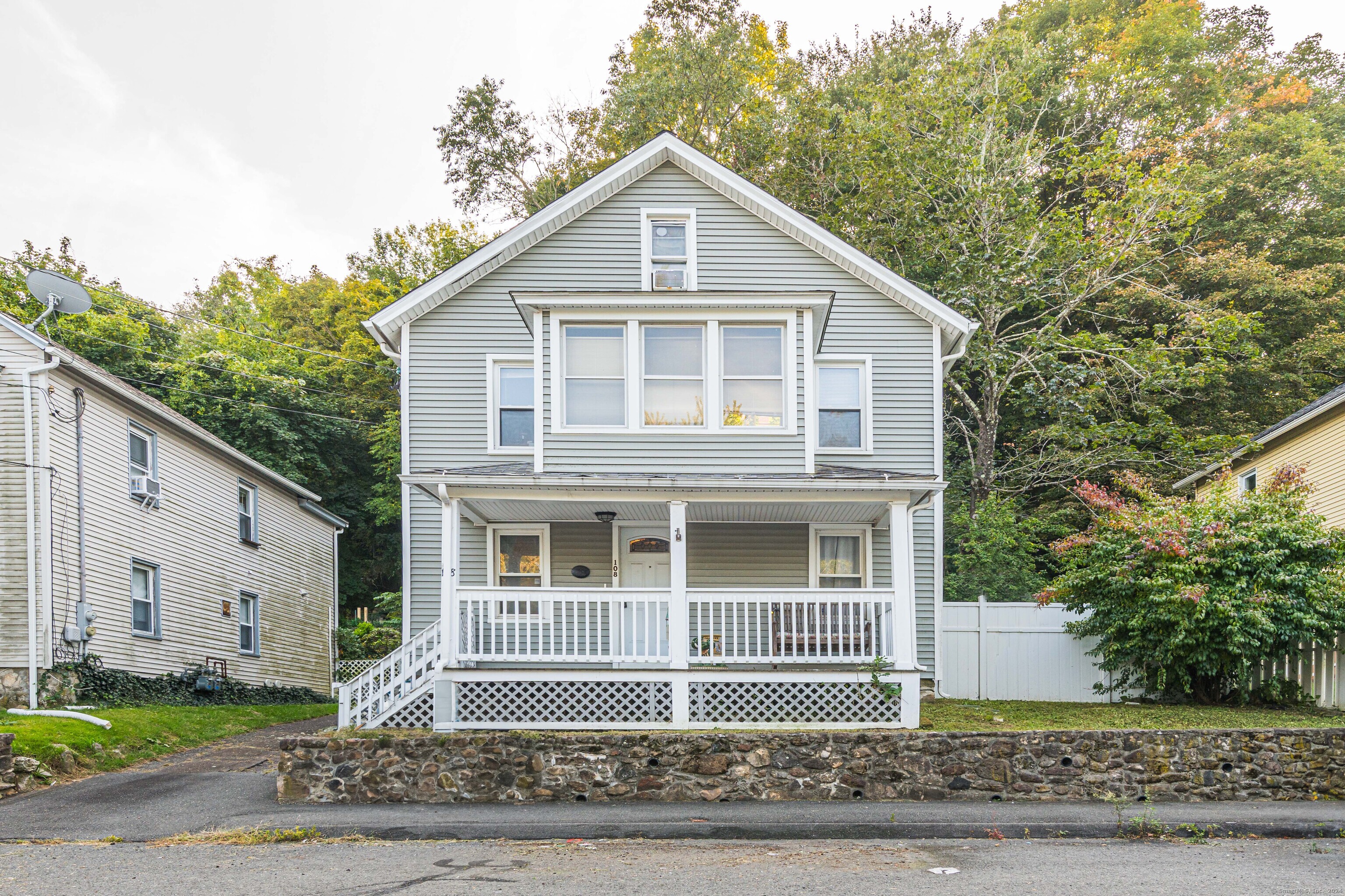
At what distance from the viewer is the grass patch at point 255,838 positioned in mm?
8445

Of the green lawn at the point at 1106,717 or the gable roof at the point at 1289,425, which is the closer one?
the green lawn at the point at 1106,717

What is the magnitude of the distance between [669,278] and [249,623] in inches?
509

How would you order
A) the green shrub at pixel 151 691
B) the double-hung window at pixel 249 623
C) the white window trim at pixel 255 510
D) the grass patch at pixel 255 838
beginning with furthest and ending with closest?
the white window trim at pixel 255 510
the double-hung window at pixel 249 623
the green shrub at pixel 151 691
the grass patch at pixel 255 838

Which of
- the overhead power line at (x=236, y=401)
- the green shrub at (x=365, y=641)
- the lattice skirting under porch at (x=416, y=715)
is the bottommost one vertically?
the green shrub at (x=365, y=641)

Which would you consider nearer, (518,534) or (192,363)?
(518,534)

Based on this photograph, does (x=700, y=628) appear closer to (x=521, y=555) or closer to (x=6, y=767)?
(x=521, y=555)

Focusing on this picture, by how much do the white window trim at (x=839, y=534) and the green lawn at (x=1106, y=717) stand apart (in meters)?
2.24

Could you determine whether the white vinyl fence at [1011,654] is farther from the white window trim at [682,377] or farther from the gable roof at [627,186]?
the white window trim at [682,377]

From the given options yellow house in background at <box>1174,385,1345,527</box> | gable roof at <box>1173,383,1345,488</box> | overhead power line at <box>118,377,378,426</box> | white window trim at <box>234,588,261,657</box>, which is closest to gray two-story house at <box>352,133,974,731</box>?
yellow house in background at <box>1174,385,1345,527</box>

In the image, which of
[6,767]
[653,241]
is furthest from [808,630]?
→ [6,767]

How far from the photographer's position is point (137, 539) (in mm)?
17156

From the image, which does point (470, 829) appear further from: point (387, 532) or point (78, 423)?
point (387, 532)

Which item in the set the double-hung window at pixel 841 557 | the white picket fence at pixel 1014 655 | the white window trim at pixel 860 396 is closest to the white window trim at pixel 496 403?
the white window trim at pixel 860 396

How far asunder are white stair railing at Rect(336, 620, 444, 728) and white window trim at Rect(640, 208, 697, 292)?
680cm
